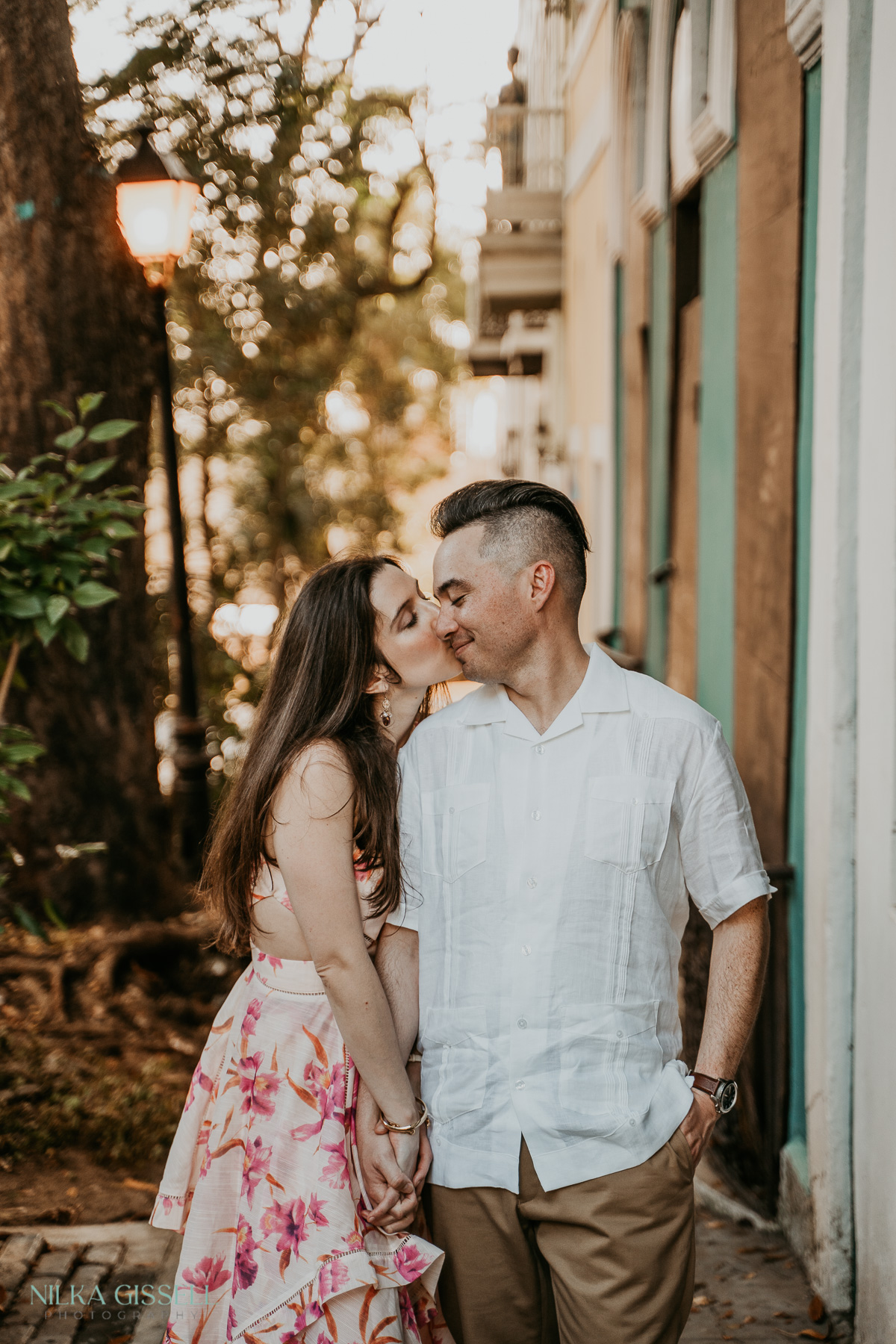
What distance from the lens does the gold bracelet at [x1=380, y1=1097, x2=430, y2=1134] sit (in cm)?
236

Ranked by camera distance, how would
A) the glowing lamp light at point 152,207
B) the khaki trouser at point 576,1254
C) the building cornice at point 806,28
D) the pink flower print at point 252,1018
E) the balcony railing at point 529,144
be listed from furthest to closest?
1. the balcony railing at point 529,144
2. the glowing lamp light at point 152,207
3. the building cornice at point 806,28
4. the pink flower print at point 252,1018
5. the khaki trouser at point 576,1254

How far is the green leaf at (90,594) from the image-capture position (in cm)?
349

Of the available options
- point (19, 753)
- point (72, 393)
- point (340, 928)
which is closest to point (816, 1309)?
point (340, 928)

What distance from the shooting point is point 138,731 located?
19.8ft

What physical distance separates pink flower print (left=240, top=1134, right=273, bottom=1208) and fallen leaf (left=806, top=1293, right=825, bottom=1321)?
1.74m

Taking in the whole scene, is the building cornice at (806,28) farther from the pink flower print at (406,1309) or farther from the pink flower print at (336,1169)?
the pink flower print at (406,1309)

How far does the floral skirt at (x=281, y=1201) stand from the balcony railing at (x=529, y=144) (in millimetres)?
10042

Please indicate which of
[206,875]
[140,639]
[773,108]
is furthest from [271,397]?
[206,875]

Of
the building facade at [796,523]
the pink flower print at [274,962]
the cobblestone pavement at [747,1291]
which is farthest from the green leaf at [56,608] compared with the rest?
the cobblestone pavement at [747,1291]

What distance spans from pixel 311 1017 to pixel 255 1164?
1.05ft

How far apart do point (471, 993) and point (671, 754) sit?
0.61m

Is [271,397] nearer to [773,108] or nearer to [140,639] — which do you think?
[140,639]

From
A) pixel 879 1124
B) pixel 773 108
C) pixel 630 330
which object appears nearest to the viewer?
pixel 879 1124

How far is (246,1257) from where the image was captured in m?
2.47
